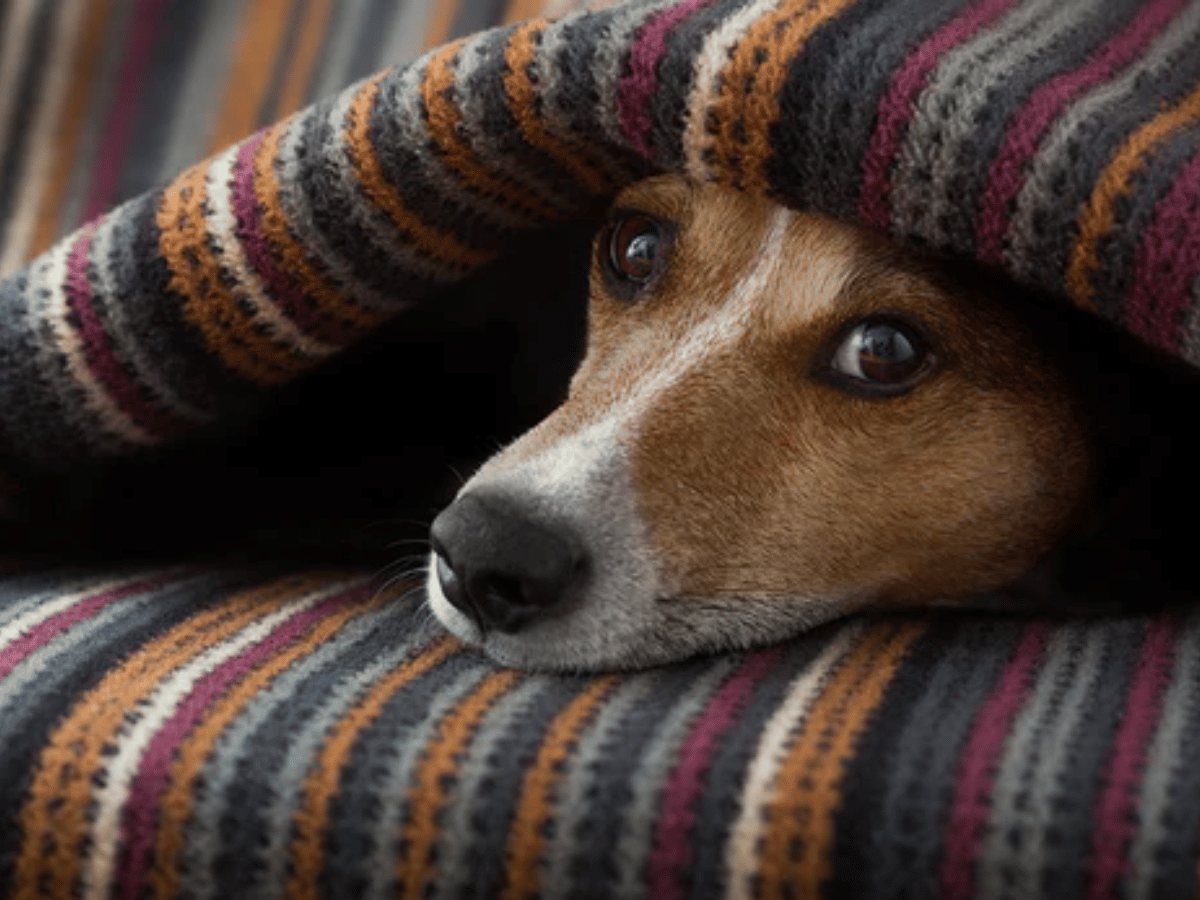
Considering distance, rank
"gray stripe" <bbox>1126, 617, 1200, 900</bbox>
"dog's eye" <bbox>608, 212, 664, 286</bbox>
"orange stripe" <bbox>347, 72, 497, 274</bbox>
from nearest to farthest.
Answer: "gray stripe" <bbox>1126, 617, 1200, 900</bbox>, "orange stripe" <bbox>347, 72, 497, 274</bbox>, "dog's eye" <bbox>608, 212, 664, 286</bbox>

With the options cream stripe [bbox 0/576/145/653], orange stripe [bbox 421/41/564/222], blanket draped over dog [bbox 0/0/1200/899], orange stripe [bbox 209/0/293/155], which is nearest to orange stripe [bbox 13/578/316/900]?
blanket draped over dog [bbox 0/0/1200/899]

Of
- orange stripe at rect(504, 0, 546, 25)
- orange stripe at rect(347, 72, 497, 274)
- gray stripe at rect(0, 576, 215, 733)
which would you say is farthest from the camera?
orange stripe at rect(504, 0, 546, 25)

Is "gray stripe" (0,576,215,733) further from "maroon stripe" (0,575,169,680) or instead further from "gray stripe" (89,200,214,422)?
"gray stripe" (89,200,214,422)

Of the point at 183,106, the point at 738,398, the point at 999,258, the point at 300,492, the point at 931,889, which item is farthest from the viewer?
the point at 183,106

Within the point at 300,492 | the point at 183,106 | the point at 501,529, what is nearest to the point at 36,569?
the point at 300,492

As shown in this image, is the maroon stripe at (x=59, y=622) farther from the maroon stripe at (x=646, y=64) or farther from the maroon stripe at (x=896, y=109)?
the maroon stripe at (x=896, y=109)

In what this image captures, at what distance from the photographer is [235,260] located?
119 cm

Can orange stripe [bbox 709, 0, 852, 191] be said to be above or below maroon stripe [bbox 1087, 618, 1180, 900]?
above

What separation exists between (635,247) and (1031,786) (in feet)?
2.28

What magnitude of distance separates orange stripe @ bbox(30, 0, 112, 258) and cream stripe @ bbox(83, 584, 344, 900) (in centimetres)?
97

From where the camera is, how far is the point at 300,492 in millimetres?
Result: 1518

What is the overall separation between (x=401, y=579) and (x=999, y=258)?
Result: 22.2 inches

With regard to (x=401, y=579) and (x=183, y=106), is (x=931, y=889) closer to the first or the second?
(x=401, y=579)

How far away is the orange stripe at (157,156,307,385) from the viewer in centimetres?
119
